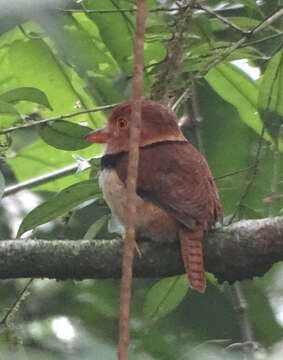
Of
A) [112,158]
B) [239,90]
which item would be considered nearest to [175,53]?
[112,158]

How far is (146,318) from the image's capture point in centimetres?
262

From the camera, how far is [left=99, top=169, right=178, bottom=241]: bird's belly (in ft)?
7.87

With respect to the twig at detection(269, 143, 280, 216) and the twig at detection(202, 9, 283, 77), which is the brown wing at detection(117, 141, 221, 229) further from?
the twig at detection(202, 9, 283, 77)

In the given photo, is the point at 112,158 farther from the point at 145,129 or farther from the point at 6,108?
the point at 6,108

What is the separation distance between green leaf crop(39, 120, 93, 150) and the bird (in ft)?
0.10

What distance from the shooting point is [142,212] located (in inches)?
96.3

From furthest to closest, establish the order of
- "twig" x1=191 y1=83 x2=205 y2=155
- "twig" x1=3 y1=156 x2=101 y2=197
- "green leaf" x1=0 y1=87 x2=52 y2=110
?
"twig" x1=3 y1=156 x2=101 y2=197
"twig" x1=191 y1=83 x2=205 y2=155
"green leaf" x1=0 y1=87 x2=52 y2=110

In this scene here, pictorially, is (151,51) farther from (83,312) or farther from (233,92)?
(83,312)

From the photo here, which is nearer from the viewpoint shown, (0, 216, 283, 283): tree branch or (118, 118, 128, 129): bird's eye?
(0, 216, 283, 283): tree branch

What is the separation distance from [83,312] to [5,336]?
731 millimetres

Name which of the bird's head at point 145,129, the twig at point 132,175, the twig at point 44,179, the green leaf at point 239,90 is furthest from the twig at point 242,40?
the twig at point 132,175

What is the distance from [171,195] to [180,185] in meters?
0.04

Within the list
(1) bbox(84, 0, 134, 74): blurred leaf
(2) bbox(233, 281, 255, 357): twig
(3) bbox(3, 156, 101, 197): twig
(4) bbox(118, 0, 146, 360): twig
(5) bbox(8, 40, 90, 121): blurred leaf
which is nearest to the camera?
(4) bbox(118, 0, 146, 360): twig

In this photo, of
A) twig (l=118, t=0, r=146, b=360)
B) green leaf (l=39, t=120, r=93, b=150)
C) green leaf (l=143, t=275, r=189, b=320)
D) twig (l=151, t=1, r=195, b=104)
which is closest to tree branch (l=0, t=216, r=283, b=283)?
green leaf (l=143, t=275, r=189, b=320)
